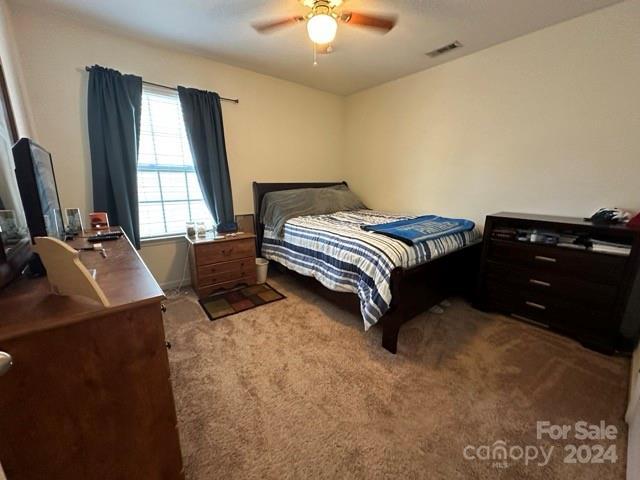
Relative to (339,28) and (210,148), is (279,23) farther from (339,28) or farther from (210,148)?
(210,148)

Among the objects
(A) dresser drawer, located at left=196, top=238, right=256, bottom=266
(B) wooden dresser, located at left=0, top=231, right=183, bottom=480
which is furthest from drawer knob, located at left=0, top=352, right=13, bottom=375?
(A) dresser drawer, located at left=196, top=238, right=256, bottom=266

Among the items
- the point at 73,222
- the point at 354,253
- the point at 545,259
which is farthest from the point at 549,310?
the point at 73,222

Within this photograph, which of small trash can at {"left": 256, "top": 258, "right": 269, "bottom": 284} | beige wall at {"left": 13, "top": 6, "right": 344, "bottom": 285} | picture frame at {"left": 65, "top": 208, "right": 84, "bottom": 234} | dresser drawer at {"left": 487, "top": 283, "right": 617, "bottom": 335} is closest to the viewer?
dresser drawer at {"left": 487, "top": 283, "right": 617, "bottom": 335}

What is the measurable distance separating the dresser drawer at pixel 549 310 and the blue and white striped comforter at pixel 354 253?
0.57 metres

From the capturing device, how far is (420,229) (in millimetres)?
2262

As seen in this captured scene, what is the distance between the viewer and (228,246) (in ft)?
9.02

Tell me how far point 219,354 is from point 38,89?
2562 mm

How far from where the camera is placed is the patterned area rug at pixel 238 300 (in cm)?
244

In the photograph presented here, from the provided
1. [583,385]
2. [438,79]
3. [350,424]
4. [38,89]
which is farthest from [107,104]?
[583,385]

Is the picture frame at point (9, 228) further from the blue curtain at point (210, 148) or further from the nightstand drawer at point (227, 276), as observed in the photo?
the blue curtain at point (210, 148)

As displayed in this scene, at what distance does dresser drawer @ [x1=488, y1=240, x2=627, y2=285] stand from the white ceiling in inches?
70.9

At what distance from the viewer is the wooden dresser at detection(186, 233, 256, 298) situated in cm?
261

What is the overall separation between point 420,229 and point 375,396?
1369 mm

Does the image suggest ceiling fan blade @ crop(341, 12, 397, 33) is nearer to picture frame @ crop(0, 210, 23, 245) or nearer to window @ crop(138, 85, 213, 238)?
window @ crop(138, 85, 213, 238)
